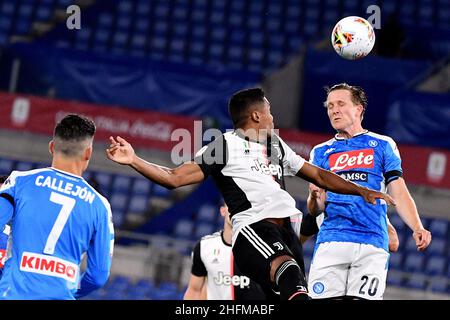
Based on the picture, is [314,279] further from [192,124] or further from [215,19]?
[215,19]

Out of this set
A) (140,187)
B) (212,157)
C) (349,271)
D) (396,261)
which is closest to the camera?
(212,157)

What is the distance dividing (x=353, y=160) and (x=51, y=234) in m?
2.75

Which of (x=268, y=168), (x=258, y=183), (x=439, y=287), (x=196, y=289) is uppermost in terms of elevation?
(x=268, y=168)

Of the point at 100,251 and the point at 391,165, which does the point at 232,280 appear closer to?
the point at 391,165

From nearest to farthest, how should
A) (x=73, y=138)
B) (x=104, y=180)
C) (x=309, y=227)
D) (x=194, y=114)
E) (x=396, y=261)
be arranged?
(x=73, y=138) → (x=309, y=227) → (x=396, y=261) → (x=194, y=114) → (x=104, y=180)

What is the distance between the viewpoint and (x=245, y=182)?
6121 millimetres

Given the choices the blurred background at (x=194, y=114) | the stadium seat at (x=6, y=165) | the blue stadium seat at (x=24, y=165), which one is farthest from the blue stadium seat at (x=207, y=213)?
the stadium seat at (x=6, y=165)

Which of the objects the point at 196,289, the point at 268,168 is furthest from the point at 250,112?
the point at 196,289

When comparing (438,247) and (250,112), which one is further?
(438,247)

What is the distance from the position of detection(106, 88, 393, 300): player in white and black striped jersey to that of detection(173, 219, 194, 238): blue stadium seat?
35.3 feet

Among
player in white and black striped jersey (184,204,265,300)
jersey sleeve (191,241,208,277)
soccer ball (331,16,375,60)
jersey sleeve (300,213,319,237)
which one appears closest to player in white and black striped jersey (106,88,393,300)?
jersey sleeve (300,213,319,237)

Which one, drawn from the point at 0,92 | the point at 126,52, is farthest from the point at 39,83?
the point at 126,52

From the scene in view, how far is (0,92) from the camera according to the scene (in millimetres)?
17125

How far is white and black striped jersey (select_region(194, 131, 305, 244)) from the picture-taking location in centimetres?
611
